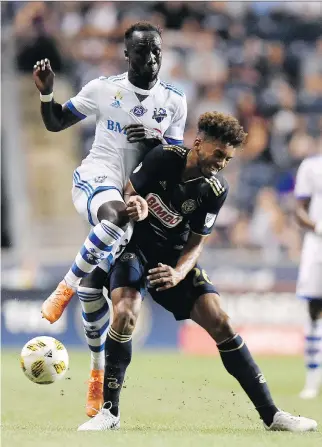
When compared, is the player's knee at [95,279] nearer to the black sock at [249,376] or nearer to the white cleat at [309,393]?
the black sock at [249,376]

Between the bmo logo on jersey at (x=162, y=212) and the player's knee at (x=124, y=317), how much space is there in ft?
2.13

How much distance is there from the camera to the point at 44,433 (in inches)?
240

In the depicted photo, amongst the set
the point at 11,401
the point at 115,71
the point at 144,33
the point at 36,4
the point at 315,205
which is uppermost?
the point at 36,4

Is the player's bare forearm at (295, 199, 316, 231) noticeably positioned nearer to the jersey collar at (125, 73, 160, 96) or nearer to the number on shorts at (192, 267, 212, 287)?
the jersey collar at (125, 73, 160, 96)

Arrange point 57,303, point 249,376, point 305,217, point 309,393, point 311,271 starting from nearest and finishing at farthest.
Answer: point 249,376, point 57,303, point 309,393, point 305,217, point 311,271

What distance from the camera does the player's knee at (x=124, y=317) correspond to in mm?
6398

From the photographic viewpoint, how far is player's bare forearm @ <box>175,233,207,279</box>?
6480 mm

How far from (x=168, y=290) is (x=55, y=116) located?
1.45 metres

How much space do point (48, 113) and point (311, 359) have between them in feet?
13.6

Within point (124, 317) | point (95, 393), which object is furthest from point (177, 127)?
point (95, 393)

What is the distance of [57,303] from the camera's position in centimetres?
676

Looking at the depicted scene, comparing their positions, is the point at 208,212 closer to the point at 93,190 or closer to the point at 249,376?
the point at 93,190

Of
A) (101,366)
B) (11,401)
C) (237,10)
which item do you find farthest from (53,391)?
(237,10)

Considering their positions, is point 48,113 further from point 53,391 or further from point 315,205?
point 315,205
